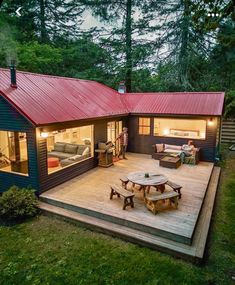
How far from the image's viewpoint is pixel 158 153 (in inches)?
415

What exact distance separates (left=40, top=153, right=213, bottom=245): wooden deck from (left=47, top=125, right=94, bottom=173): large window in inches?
29.4

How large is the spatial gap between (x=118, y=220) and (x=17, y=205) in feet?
8.58

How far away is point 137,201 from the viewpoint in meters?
6.27

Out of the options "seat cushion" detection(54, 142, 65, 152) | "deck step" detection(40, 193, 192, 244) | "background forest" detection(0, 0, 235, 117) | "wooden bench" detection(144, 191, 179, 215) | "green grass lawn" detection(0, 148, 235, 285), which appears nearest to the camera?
"green grass lawn" detection(0, 148, 235, 285)

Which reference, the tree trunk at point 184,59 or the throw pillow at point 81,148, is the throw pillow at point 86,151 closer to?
the throw pillow at point 81,148

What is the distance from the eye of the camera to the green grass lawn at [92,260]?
3960mm

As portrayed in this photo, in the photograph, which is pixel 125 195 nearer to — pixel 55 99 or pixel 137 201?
pixel 137 201

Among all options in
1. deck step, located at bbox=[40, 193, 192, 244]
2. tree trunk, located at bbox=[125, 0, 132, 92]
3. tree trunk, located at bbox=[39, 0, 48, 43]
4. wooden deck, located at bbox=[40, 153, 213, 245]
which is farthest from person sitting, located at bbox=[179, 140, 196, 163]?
tree trunk, located at bbox=[39, 0, 48, 43]

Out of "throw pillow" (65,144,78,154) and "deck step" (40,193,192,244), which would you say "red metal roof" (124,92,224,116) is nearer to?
"throw pillow" (65,144,78,154)

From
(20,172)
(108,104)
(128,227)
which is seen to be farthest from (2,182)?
(108,104)

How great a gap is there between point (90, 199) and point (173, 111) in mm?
6138

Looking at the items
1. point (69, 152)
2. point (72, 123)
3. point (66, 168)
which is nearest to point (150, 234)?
point (66, 168)

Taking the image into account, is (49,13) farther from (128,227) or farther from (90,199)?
(128,227)

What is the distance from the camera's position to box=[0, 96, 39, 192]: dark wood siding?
253 inches
